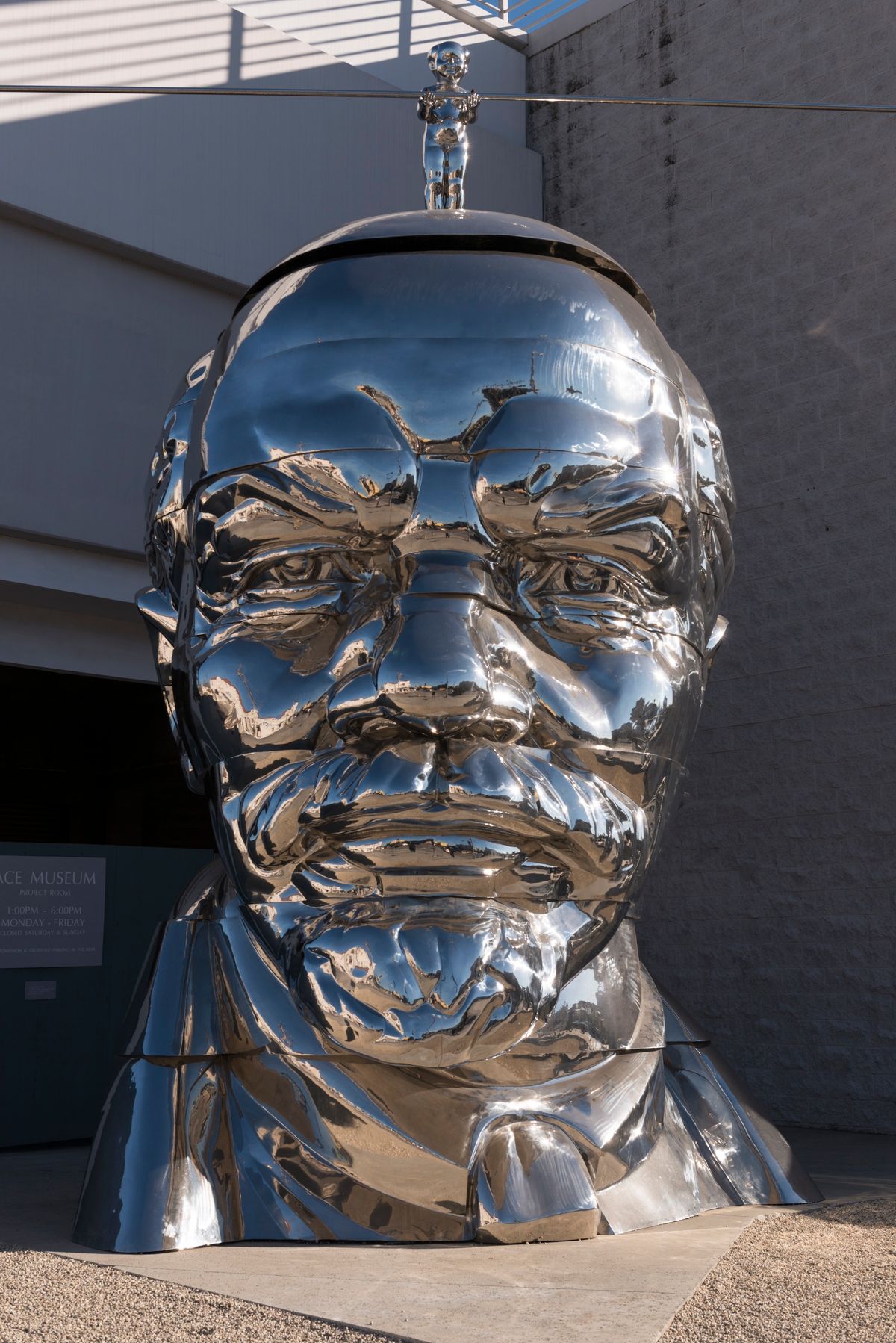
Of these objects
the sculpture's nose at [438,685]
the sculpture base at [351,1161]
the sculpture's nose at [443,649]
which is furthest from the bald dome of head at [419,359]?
the sculpture base at [351,1161]

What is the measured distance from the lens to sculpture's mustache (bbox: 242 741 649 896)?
2383 millimetres

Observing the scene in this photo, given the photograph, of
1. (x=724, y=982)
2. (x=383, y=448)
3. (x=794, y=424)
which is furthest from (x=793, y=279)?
(x=383, y=448)

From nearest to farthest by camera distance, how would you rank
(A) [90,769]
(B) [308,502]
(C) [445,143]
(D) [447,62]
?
(B) [308,502] < (C) [445,143] < (D) [447,62] < (A) [90,769]

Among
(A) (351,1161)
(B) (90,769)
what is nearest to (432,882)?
(A) (351,1161)

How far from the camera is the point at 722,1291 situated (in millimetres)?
2213

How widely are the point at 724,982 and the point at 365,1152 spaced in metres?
4.04

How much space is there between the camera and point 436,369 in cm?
260

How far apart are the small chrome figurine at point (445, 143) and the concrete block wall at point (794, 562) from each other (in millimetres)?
3235

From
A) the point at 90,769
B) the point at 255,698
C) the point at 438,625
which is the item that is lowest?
the point at 90,769

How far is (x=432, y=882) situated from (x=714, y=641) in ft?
3.44

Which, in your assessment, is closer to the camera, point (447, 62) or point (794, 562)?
point (447, 62)

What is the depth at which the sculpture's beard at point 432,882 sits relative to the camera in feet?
7.68

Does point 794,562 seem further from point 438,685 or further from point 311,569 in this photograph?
point 438,685

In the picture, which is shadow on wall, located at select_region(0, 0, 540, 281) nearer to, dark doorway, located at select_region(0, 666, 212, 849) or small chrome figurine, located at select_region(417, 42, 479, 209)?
small chrome figurine, located at select_region(417, 42, 479, 209)
